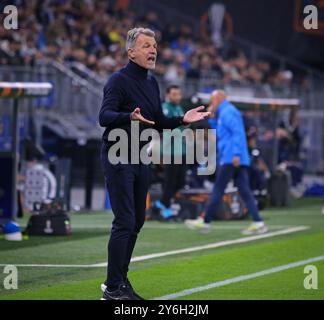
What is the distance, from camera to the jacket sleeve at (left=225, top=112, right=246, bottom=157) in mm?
16828

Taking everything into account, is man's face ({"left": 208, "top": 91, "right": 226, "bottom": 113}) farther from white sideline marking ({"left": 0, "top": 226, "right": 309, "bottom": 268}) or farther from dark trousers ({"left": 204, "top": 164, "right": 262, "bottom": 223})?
white sideline marking ({"left": 0, "top": 226, "right": 309, "bottom": 268})

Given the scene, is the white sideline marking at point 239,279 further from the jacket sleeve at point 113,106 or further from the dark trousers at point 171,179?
the dark trousers at point 171,179

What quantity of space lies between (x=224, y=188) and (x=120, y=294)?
7.58 metres

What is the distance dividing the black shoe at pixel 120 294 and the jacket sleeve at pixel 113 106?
1361 mm

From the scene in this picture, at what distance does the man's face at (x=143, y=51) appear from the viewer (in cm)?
983

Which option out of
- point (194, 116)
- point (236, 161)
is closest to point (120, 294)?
point (194, 116)

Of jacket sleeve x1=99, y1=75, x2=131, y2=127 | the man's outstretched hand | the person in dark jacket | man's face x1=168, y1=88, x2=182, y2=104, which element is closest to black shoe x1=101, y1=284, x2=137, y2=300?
the person in dark jacket

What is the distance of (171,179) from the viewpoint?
19016 millimetres

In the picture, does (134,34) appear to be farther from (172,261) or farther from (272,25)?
(272,25)

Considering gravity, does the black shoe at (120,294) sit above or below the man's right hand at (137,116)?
below

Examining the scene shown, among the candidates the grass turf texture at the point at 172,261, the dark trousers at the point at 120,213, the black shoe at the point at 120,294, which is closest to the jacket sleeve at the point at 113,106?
the dark trousers at the point at 120,213

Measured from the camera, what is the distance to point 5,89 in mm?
16125

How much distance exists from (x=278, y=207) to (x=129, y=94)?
46.2 feet
